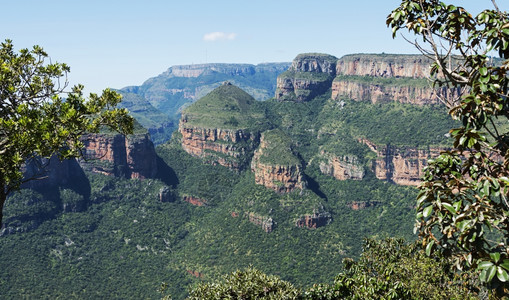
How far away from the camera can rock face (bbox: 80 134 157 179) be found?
6407 inches

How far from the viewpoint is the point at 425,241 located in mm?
13281

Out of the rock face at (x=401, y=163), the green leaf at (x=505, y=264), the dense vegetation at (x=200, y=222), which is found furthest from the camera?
the rock face at (x=401, y=163)

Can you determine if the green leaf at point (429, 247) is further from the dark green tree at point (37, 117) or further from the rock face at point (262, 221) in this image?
the rock face at point (262, 221)

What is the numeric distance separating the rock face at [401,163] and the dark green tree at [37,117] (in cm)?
14837

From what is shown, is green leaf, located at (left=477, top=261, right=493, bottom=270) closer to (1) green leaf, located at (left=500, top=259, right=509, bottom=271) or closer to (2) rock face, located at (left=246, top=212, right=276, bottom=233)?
(1) green leaf, located at (left=500, top=259, right=509, bottom=271)

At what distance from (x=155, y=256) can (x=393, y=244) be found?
119m

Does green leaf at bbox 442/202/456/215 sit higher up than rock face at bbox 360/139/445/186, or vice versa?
green leaf at bbox 442/202/456/215

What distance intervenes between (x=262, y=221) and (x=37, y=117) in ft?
400

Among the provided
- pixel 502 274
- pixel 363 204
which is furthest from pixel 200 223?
pixel 502 274

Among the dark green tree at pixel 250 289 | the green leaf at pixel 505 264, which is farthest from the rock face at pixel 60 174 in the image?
the green leaf at pixel 505 264

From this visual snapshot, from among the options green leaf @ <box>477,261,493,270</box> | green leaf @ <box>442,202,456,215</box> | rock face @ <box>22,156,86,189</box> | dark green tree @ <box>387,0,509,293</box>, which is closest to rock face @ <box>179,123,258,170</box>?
rock face @ <box>22,156,86,189</box>

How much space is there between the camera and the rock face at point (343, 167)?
564 ft

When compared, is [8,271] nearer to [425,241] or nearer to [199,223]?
[199,223]

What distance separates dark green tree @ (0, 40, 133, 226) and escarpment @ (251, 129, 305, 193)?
123580mm
